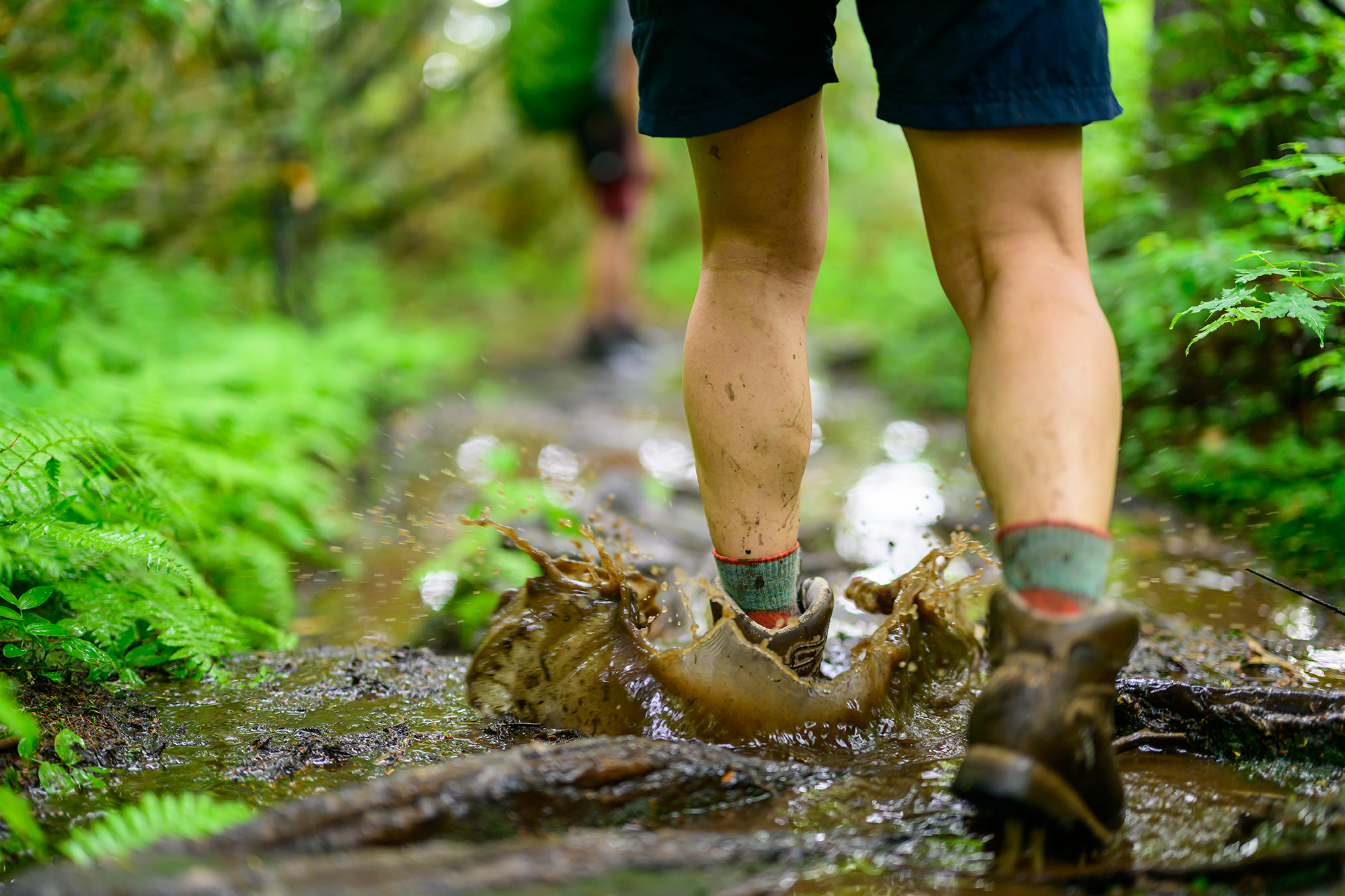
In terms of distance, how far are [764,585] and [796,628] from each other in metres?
0.11

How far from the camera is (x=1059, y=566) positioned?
4.02 feet

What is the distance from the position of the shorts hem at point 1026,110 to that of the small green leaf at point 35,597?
185 centimetres

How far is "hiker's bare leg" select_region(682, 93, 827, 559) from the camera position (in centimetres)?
170

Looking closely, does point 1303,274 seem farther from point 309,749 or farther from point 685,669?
point 309,749

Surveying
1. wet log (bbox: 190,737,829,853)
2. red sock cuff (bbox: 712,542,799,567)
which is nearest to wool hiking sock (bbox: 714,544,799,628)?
red sock cuff (bbox: 712,542,799,567)

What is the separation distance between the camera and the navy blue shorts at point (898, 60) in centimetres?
135

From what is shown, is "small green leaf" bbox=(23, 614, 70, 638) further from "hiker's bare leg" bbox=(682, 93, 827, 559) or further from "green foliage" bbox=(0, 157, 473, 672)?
"hiker's bare leg" bbox=(682, 93, 827, 559)

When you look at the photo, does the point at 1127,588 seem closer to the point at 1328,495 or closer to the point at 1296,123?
the point at 1328,495

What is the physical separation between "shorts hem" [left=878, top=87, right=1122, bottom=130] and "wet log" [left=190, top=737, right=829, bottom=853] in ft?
3.54

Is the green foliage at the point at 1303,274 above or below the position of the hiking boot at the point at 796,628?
above

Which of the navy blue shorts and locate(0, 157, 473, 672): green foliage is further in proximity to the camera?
locate(0, 157, 473, 672): green foliage

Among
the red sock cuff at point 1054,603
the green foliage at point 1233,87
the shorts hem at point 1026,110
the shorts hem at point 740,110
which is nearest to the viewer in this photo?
the red sock cuff at point 1054,603

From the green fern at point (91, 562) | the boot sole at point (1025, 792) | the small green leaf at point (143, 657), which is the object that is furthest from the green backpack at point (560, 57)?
the boot sole at point (1025, 792)

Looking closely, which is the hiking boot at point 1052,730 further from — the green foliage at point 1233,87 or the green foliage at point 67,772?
the green foliage at point 1233,87
